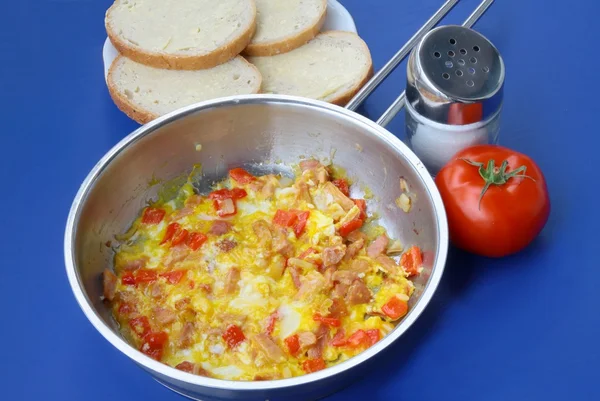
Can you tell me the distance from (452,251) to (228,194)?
2.95 feet

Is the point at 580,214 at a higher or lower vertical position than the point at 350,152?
lower

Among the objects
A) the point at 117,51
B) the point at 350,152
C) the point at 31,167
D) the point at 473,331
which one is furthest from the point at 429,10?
the point at 31,167

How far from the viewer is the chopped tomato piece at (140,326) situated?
2346 millimetres

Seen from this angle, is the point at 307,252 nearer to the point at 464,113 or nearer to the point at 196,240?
the point at 196,240

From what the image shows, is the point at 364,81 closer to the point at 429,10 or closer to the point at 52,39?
the point at 429,10

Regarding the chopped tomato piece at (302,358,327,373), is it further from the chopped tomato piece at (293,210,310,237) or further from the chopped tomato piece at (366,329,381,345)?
the chopped tomato piece at (293,210,310,237)

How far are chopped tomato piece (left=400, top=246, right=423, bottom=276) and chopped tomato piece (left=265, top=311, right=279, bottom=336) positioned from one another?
51 centimetres

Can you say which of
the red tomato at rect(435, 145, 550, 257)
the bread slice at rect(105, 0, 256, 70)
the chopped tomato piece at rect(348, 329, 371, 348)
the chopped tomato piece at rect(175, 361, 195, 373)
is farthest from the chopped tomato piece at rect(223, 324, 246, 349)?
the bread slice at rect(105, 0, 256, 70)

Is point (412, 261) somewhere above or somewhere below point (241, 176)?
below

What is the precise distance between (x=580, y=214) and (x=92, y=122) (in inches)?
84.7

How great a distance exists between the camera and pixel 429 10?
365cm

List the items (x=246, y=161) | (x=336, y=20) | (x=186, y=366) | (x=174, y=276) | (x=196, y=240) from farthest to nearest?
(x=336, y=20)
(x=246, y=161)
(x=196, y=240)
(x=174, y=276)
(x=186, y=366)

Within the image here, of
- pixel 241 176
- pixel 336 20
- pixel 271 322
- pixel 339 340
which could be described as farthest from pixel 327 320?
pixel 336 20

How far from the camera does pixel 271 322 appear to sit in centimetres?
231
